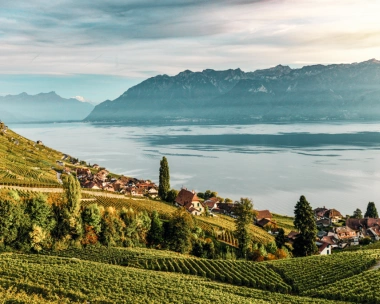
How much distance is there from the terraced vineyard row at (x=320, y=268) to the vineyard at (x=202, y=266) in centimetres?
118

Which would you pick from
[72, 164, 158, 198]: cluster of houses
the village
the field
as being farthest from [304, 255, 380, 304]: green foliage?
[72, 164, 158, 198]: cluster of houses

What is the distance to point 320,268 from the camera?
3534cm

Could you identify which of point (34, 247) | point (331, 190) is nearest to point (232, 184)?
point (331, 190)

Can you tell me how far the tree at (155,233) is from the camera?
1876 inches

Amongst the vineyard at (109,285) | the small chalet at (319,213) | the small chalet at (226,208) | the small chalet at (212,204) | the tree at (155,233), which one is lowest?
the small chalet at (319,213)

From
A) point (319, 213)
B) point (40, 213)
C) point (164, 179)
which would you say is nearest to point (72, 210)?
point (40, 213)

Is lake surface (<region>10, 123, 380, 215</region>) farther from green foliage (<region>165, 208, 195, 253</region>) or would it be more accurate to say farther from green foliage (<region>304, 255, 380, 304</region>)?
green foliage (<region>304, 255, 380, 304</region>)

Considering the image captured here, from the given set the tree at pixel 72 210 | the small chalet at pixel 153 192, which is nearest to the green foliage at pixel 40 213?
the tree at pixel 72 210

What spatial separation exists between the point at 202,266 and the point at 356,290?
14.3 metres

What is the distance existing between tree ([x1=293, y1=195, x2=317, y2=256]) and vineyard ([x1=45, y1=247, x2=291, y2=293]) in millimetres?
15587

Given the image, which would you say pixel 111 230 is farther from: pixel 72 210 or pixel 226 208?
pixel 226 208

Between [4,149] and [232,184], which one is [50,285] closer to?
[4,149]

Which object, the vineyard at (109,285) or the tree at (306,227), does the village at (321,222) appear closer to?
the tree at (306,227)

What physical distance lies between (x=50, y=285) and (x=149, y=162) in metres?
152
